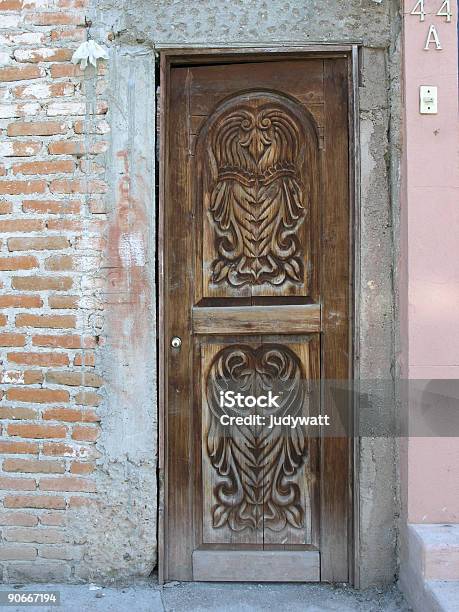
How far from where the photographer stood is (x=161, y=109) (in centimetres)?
298

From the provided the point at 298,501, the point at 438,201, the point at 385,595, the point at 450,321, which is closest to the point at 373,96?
the point at 438,201

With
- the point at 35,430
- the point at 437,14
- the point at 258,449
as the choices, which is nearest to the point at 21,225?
the point at 35,430

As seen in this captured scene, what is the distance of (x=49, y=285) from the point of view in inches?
117

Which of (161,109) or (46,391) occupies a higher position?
(161,109)

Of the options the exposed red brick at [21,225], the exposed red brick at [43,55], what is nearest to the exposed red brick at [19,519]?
the exposed red brick at [21,225]

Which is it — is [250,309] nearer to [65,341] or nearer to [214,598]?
[65,341]

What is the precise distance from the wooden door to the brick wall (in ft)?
1.21

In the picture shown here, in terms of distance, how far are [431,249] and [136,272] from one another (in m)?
1.35

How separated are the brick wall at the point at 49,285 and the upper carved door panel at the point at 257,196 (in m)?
0.53

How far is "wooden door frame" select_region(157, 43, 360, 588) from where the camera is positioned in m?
2.94

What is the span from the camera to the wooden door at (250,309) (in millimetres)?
3008

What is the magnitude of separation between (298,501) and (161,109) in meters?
2.00

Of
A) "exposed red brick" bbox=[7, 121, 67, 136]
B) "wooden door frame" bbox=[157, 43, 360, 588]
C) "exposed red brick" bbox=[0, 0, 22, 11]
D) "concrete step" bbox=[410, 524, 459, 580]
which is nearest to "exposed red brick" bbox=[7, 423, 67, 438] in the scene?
"wooden door frame" bbox=[157, 43, 360, 588]

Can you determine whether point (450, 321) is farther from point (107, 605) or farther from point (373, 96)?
point (107, 605)
